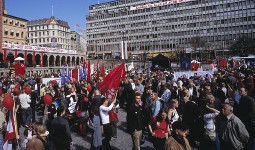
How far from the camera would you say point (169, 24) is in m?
87.9

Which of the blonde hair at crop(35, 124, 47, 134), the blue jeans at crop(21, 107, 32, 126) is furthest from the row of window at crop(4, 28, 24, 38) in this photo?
the blonde hair at crop(35, 124, 47, 134)

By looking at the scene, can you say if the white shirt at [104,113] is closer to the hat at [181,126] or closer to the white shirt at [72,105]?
the white shirt at [72,105]

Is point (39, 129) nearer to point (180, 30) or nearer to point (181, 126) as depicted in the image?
point (181, 126)

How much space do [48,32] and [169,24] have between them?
56.2 metres

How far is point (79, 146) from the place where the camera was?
25.5ft

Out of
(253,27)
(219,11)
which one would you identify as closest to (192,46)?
(219,11)

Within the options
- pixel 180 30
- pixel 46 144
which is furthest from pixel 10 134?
pixel 180 30

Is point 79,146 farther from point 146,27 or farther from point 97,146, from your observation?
point 146,27

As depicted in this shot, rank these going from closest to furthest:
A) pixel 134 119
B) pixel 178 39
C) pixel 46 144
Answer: pixel 46 144, pixel 134 119, pixel 178 39

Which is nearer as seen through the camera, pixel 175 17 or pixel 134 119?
pixel 134 119

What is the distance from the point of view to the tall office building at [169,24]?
7869cm

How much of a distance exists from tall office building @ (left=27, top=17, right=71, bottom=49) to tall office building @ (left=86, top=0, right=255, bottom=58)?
46.0 ft

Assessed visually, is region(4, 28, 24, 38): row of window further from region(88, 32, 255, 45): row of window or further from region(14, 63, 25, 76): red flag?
region(14, 63, 25, 76): red flag

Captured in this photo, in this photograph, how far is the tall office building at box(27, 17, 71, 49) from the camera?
339 feet
